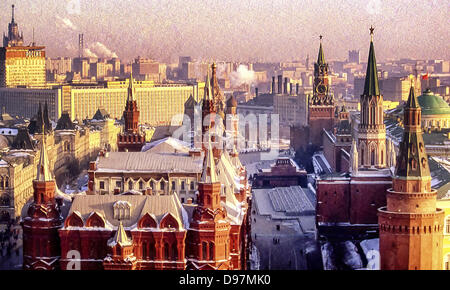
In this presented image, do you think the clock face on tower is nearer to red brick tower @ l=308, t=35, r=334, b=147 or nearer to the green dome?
red brick tower @ l=308, t=35, r=334, b=147

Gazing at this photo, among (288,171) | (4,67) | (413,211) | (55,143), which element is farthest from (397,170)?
(4,67)

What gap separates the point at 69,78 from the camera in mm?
74250

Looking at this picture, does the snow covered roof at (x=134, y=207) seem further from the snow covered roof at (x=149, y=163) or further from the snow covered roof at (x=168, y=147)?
the snow covered roof at (x=168, y=147)

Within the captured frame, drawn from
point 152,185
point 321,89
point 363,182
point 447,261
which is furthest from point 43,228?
point 321,89

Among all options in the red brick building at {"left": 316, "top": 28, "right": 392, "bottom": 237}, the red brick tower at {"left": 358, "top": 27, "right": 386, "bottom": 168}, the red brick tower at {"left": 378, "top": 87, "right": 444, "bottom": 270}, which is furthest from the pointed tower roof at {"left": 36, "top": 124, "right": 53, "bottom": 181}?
the red brick tower at {"left": 358, "top": 27, "right": 386, "bottom": 168}

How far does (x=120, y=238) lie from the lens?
795 inches

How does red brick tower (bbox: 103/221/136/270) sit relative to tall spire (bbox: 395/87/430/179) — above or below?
below

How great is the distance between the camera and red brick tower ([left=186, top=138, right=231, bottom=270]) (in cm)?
2058

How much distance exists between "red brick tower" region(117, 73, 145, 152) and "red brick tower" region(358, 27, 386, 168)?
19.6 feet

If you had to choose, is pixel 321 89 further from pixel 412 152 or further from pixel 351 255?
pixel 412 152

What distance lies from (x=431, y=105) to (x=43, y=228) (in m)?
22.6

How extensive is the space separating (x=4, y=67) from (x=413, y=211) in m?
45.7

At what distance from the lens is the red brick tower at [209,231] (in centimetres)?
2058

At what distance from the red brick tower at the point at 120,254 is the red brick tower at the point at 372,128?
10678mm
